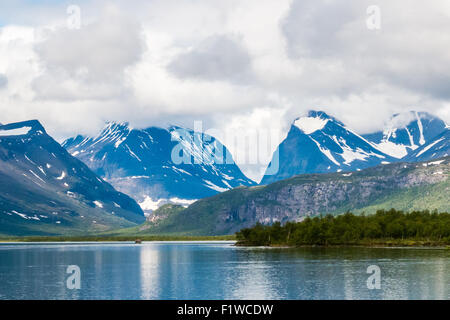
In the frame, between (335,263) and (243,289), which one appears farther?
(335,263)

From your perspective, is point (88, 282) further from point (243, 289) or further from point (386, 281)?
point (386, 281)

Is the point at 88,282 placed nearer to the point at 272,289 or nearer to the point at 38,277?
the point at 38,277

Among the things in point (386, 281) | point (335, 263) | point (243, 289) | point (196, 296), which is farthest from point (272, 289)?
point (335, 263)

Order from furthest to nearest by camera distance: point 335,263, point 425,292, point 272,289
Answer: point 335,263, point 272,289, point 425,292
